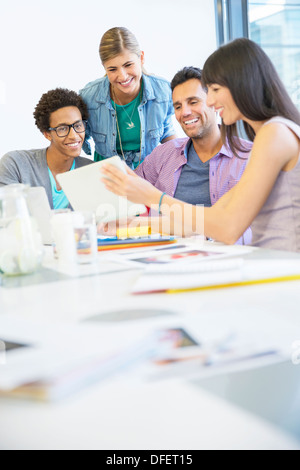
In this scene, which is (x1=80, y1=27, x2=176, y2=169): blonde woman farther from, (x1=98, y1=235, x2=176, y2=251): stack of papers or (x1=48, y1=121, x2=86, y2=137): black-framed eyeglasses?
(x1=98, y1=235, x2=176, y2=251): stack of papers

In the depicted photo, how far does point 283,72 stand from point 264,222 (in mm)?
2327

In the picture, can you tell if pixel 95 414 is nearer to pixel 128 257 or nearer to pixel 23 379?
pixel 23 379

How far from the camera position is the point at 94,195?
1603mm

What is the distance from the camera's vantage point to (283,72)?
11.5ft

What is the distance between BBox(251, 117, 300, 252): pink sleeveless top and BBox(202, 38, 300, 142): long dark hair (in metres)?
0.09

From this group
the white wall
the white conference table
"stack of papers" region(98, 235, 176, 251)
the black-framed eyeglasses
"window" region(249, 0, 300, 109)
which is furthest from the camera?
the white wall

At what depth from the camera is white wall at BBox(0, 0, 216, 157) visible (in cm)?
375

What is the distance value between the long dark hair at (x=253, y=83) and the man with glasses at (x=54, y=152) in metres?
1.12

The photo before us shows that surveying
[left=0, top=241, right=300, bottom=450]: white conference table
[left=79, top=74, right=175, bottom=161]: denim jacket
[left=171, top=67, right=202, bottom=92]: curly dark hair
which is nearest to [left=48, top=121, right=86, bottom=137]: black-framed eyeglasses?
[left=79, top=74, right=175, bottom=161]: denim jacket

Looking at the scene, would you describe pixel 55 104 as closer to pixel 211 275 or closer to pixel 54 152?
pixel 54 152

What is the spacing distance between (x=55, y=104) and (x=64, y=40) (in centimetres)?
156

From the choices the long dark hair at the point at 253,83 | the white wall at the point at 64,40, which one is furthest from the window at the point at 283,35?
the long dark hair at the point at 253,83

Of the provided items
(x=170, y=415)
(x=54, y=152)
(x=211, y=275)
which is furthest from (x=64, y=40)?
(x=170, y=415)

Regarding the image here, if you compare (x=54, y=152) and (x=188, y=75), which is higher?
(x=188, y=75)
